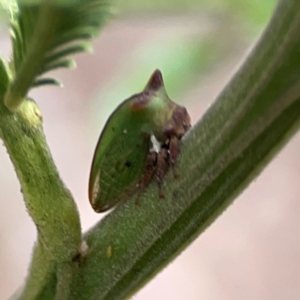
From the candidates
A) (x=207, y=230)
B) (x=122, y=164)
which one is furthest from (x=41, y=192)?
(x=207, y=230)

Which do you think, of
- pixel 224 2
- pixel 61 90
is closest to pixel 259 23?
pixel 224 2

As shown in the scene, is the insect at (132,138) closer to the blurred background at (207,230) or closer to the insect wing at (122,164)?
the insect wing at (122,164)

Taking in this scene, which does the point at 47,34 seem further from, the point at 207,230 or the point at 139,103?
the point at 207,230

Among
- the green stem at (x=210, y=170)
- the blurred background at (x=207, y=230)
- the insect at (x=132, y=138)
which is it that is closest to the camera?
the green stem at (x=210, y=170)

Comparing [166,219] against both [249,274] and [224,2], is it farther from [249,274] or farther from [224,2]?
[249,274]

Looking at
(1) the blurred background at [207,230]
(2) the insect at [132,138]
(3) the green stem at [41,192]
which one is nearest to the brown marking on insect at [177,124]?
(2) the insect at [132,138]

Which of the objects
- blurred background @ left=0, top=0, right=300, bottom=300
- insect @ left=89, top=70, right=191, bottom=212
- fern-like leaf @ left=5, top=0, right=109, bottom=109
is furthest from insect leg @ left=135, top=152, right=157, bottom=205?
blurred background @ left=0, top=0, right=300, bottom=300

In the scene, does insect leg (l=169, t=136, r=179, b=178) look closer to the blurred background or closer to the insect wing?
the insect wing
